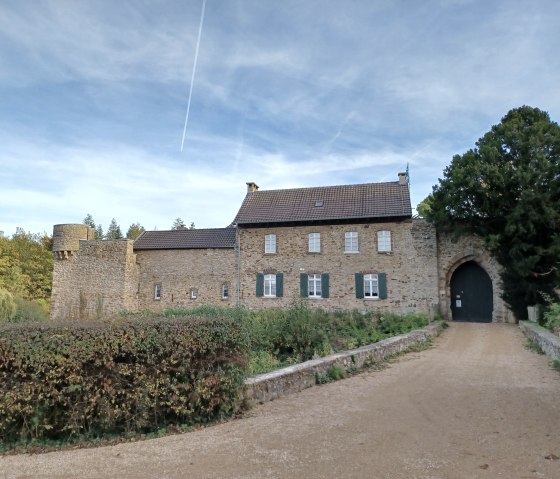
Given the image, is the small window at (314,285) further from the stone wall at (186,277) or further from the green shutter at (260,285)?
the stone wall at (186,277)

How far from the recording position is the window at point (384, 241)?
2284 cm

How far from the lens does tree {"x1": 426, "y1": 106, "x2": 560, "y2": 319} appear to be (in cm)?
1748

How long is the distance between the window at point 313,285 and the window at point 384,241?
Result: 3.14 m

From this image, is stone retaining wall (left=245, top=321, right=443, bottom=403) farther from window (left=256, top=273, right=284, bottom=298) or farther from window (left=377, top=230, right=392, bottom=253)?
window (left=256, top=273, right=284, bottom=298)

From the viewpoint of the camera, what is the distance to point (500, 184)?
18.0m

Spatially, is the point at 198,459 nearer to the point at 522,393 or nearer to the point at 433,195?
the point at 522,393

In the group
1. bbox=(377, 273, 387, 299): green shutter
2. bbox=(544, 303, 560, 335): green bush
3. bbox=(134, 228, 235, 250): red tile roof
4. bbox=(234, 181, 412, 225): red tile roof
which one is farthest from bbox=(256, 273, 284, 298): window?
bbox=(544, 303, 560, 335): green bush

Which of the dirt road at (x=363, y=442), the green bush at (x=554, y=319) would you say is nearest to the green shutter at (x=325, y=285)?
the green bush at (x=554, y=319)

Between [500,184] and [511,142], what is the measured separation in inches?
83.3

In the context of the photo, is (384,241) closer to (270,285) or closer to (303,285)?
(303,285)

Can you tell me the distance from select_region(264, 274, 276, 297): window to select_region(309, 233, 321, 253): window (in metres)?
2.61

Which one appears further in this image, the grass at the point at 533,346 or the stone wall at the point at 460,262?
the stone wall at the point at 460,262

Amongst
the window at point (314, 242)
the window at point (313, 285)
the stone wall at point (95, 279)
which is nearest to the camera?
the window at point (313, 285)

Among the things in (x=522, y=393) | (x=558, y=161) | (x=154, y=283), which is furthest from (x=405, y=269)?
(x=522, y=393)
